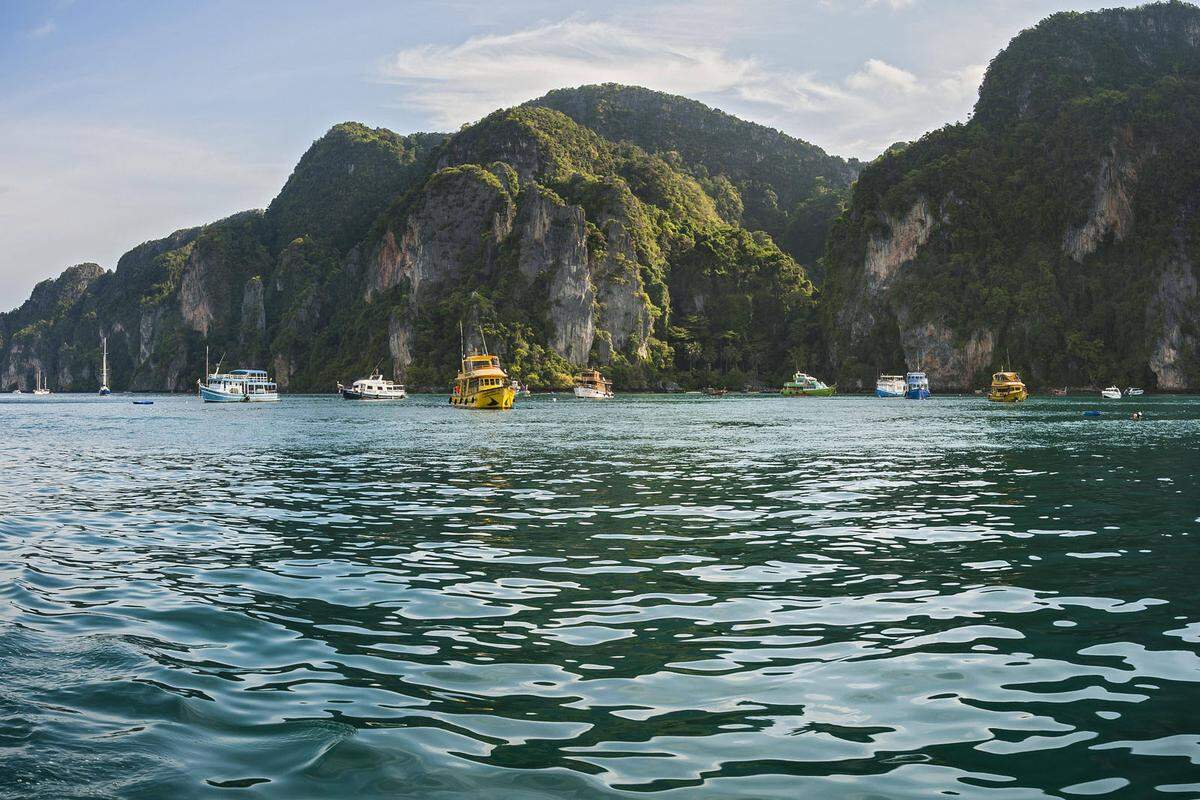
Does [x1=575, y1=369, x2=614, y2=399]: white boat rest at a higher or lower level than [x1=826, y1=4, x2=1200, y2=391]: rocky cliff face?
lower

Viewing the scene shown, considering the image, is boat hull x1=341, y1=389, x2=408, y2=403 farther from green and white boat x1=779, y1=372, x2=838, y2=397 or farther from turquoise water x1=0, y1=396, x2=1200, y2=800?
turquoise water x1=0, y1=396, x2=1200, y2=800

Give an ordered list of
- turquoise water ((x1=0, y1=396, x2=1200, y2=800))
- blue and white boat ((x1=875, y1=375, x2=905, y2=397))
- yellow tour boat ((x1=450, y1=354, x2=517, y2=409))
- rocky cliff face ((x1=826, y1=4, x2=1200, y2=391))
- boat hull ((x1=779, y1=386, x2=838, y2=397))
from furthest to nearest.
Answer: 1. rocky cliff face ((x1=826, y1=4, x2=1200, y2=391))
2. boat hull ((x1=779, y1=386, x2=838, y2=397))
3. blue and white boat ((x1=875, y1=375, x2=905, y2=397))
4. yellow tour boat ((x1=450, y1=354, x2=517, y2=409))
5. turquoise water ((x1=0, y1=396, x2=1200, y2=800))

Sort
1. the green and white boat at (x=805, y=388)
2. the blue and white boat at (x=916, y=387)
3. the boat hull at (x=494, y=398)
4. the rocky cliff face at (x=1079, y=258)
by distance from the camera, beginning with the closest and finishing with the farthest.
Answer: the boat hull at (x=494, y=398) → the blue and white boat at (x=916, y=387) → the green and white boat at (x=805, y=388) → the rocky cliff face at (x=1079, y=258)

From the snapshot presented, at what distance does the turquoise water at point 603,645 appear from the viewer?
258 inches

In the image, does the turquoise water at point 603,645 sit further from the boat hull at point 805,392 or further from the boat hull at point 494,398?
the boat hull at point 805,392

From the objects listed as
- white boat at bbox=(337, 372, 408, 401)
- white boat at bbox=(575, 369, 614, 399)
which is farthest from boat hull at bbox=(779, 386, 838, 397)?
white boat at bbox=(337, 372, 408, 401)

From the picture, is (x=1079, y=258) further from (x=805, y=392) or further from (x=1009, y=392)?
(x=1009, y=392)

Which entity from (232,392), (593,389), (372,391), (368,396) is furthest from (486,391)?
(593,389)

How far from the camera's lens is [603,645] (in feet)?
32.3

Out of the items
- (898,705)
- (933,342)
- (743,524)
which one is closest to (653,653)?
(898,705)

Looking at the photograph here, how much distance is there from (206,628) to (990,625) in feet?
29.8

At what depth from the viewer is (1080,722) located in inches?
292

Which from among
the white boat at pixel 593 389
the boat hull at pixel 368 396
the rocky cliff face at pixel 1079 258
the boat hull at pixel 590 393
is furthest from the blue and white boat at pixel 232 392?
the rocky cliff face at pixel 1079 258

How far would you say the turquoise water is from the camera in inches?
258
